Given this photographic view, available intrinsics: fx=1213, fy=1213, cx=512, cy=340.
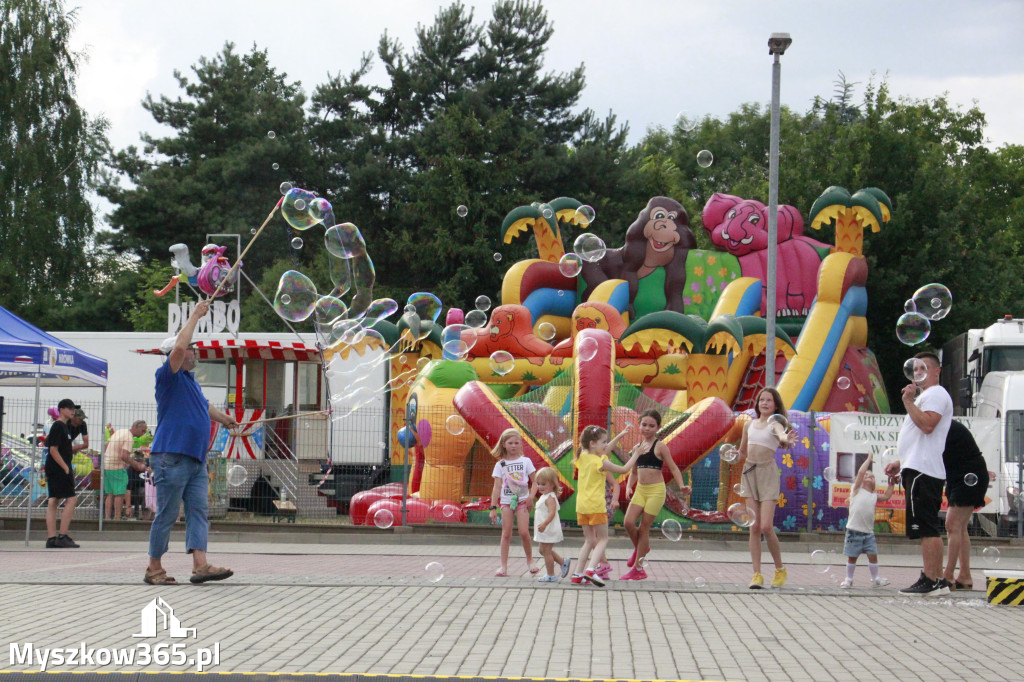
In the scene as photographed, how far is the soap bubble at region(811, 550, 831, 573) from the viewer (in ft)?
41.1

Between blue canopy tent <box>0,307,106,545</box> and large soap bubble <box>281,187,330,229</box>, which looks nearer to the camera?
large soap bubble <box>281,187,330,229</box>

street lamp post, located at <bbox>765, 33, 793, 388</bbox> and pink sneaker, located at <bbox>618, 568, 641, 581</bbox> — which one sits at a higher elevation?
street lamp post, located at <bbox>765, 33, 793, 388</bbox>

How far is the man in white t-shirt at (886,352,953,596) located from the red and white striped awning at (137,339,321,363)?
574 inches

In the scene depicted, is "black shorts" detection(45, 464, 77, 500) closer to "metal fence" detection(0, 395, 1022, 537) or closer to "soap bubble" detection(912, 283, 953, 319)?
"metal fence" detection(0, 395, 1022, 537)

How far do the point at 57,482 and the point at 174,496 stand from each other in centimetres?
548

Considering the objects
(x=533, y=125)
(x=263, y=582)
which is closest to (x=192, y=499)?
(x=263, y=582)

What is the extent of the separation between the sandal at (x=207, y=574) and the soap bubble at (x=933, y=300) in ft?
27.3

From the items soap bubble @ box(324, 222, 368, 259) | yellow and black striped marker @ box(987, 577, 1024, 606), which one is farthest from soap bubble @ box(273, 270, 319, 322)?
yellow and black striped marker @ box(987, 577, 1024, 606)

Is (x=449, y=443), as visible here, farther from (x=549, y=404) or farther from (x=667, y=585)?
(x=667, y=585)

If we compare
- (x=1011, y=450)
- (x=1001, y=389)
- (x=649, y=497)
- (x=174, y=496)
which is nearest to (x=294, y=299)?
(x=174, y=496)

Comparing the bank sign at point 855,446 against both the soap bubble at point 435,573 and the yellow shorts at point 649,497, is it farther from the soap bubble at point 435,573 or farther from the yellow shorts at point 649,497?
the soap bubble at point 435,573

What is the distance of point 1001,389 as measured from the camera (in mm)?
19469

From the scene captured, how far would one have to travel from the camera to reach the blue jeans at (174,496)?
9289 millimetres

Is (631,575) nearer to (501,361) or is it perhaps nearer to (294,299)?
(294,299)
